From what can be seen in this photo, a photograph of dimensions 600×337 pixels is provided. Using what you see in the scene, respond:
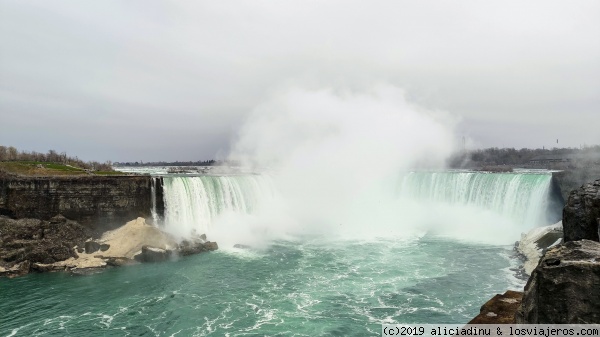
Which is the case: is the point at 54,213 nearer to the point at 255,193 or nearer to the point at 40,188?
the point at 40,188

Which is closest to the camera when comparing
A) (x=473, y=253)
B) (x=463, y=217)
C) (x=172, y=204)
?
(x=473, y=253)

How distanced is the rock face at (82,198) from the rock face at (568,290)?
25114mm

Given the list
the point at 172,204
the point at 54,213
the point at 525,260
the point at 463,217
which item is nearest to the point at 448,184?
the point at 463,217

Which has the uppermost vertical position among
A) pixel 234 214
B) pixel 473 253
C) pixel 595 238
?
pixel 595 238

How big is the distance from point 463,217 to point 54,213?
3111 centimetres

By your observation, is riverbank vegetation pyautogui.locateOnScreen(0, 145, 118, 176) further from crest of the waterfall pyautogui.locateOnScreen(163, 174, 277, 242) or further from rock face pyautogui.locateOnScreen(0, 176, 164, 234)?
crest of the waterfall pyautogui.locateOnScreen(163, 174, 277, 242)

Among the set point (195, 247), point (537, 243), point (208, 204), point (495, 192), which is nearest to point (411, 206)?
point (495, 192)

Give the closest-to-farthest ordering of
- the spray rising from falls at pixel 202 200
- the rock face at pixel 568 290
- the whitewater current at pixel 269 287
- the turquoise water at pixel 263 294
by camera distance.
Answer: the rock face at pixel 568 290 → the turquoise water at pixel 263 294 → the whitewater current at pixel 269 287 → the spray rising from falls at pixel 202 200

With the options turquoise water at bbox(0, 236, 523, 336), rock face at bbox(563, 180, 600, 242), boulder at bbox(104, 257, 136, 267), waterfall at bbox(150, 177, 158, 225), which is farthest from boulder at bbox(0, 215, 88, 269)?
rock face at bbox(563, 180, 600, 242)

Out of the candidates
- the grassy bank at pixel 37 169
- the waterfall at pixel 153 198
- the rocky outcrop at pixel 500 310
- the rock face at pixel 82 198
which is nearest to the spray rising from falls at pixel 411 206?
the waterfall at pixel 153 198

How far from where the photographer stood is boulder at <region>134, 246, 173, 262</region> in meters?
21.8

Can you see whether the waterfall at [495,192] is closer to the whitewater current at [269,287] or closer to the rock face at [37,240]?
the whitewater current at [269,287]

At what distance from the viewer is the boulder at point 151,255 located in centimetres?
2175

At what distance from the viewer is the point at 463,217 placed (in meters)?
31.7
